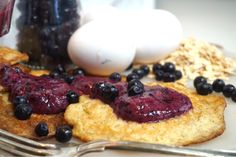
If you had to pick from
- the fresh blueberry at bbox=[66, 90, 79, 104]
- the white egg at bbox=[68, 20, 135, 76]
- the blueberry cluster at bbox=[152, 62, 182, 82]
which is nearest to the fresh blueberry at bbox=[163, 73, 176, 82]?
the blueberry cluster at bbox=[152, 62, 182, 82]

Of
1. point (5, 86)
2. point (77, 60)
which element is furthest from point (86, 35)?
point (5, 86)

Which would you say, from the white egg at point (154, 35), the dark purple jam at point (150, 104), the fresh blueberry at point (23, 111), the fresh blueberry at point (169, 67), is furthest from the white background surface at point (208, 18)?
the fresh blueberry at point (23, 111)

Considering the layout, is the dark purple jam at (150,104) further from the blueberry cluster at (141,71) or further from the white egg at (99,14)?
the white egg at (99,14)

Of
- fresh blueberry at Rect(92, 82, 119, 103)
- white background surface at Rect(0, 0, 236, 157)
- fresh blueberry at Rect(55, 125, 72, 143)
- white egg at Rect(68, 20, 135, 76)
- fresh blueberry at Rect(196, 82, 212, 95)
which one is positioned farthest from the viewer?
white background surface at Rect(0, 0, 236, 157)

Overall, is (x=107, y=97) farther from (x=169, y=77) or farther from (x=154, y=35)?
(x=154, y=35)

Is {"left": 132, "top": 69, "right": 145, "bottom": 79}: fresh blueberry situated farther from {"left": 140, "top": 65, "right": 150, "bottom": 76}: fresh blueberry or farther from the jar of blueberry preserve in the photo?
the jar of blueberry preserve
